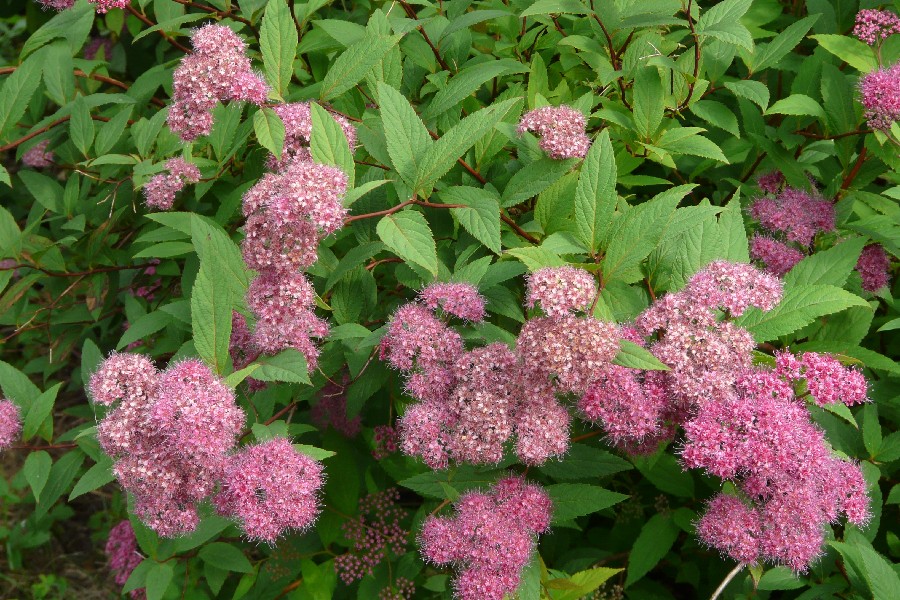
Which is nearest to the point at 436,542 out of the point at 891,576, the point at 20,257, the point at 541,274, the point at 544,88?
the point at 541,274

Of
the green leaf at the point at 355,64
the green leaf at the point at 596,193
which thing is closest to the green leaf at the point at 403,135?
the green leaf at the point at 355,64

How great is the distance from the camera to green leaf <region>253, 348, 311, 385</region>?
6.53 feet

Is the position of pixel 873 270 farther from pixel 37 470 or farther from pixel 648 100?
pixel 37 470

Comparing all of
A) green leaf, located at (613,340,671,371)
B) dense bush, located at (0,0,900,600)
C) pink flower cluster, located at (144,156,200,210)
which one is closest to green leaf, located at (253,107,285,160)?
dense bush, located at (0,0,900,600)

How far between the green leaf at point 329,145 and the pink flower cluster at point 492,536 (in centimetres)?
103

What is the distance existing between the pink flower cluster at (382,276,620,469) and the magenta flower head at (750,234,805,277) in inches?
43.1

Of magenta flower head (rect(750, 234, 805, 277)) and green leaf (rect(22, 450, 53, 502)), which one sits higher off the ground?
magenta flower head (rect(750, 234, 805, 277))

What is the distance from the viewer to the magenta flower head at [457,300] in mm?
2210

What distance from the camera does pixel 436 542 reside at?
7.28ft

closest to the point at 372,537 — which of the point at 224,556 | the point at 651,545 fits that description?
the point at 224,556

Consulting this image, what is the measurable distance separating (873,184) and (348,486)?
2.92 m

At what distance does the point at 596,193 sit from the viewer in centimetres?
217

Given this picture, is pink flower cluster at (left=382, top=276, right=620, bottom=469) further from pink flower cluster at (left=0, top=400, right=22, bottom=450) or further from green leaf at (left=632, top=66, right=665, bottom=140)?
pink flower cluster at (left=0, top=400, right=22, bottom=450)

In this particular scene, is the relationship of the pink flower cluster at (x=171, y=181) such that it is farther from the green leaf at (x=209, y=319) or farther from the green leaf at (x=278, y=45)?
the green leaf at (x=209, y=319)
